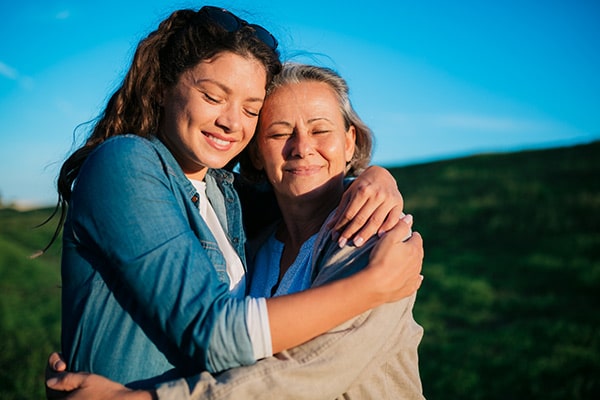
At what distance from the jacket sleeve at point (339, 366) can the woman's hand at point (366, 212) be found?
0.27 ft

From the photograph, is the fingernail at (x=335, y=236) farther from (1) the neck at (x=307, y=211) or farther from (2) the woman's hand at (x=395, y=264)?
(1) the neck at (x=307, y=211)

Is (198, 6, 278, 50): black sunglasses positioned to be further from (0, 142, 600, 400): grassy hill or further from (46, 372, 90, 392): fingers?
(0, 142, 600, 400): grassy hill

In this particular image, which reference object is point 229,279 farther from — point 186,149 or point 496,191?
point 496,191

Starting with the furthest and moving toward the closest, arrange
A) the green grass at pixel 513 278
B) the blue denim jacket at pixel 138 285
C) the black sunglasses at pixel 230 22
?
the green grass at pixel 513 278 < the black sunglasses at pixel 230 22 < the blue denim jacket at pixel 138 285

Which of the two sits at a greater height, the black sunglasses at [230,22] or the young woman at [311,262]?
the black sunglasses at [230,22]

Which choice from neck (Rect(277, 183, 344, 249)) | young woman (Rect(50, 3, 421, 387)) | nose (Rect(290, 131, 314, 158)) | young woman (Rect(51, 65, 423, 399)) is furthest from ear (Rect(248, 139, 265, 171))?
young woman (Rect(50, 3, 421, 387))

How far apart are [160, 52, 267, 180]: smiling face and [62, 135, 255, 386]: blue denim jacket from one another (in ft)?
1.25

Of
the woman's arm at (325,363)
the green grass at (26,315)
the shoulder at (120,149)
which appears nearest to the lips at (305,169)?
the woman's arm at (325,363)

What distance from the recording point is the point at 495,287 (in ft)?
34.9

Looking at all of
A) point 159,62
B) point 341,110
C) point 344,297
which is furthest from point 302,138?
point 344,297

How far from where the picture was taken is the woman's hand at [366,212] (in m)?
2.54

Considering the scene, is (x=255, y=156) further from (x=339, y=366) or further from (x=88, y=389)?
(x=88, y=389)

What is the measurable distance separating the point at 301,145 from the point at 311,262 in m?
0.82

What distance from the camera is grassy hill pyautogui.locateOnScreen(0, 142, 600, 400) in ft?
23.9
